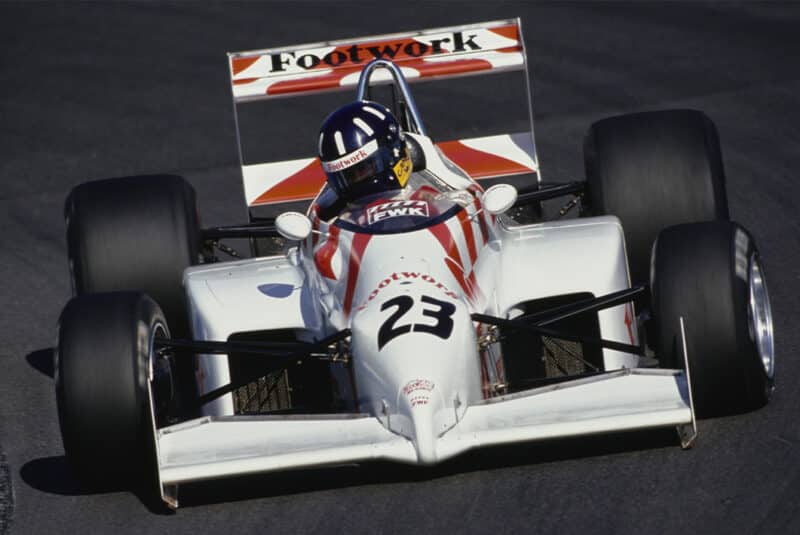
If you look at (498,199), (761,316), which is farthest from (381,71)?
(761,316)

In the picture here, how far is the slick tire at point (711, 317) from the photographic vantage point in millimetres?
7523

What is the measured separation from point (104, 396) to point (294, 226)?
4.76 ft

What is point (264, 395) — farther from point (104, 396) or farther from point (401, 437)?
point (401, 437)

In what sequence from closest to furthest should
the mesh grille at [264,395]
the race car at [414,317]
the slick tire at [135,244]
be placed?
the race car at [414,317], the mesh grille at [264,395], the slick tire at [135,244]

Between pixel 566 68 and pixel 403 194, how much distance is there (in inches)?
305

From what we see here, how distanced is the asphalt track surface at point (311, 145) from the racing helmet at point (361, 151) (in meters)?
1.60

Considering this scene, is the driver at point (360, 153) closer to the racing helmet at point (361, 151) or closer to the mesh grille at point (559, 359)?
the racing helmet at point (361, 151)

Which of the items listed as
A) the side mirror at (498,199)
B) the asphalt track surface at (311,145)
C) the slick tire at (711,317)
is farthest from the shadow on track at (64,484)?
the slick tire at (711,317)

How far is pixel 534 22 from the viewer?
17.6 meters

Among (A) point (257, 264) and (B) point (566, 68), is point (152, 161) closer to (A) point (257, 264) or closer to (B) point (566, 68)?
(B) point (566, 68)

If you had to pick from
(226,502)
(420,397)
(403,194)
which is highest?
(403,194)

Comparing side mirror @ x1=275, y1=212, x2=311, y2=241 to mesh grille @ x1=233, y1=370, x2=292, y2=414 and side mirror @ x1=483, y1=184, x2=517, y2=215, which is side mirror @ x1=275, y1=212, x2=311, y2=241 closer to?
mesh grille @ x1=233, y1=370, x2=292, y2=414

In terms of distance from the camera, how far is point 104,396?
293 inches

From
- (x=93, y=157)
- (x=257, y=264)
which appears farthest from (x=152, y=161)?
(x=257, y=264)
